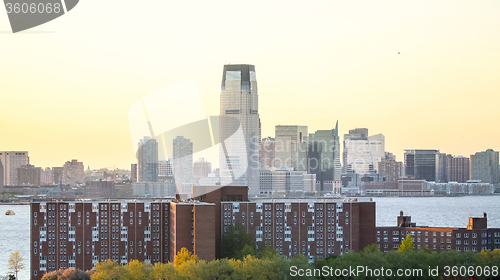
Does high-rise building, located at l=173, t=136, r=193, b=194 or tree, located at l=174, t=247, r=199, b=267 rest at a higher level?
high-rise building, located at l=173, t=136, r=193, b=194

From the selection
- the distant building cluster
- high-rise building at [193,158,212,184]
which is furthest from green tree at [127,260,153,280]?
high-rise building at [193,158,212,184]

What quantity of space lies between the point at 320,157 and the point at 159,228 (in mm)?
140469

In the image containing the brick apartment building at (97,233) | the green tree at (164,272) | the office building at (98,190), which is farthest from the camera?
the office building at (98,190)

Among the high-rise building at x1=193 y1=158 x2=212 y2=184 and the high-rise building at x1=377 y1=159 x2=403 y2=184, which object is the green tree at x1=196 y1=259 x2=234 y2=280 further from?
the high-rise building at x1=377 y1=159 x2=403 y2=184

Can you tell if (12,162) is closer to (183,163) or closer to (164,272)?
(183,163)

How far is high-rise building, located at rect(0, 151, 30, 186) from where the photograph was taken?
13950 centimetres

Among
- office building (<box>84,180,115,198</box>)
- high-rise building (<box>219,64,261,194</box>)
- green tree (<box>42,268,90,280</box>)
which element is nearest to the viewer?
green tree (<box>42,268,90,280</box>)

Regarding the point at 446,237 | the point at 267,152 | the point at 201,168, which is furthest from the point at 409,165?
the point at 446,237

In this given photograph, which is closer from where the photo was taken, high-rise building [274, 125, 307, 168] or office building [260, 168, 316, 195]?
office building [260, 168, 316, 195]

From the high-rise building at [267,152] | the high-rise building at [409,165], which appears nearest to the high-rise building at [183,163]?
the high-rise building at [267,152]

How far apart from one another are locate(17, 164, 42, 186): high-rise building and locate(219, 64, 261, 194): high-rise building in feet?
138

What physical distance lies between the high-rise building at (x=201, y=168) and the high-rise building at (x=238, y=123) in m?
4.77

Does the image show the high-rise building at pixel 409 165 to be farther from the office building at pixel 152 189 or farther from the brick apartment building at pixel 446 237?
the brick apartment building at pixel 446 237

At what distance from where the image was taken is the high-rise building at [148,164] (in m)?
135
